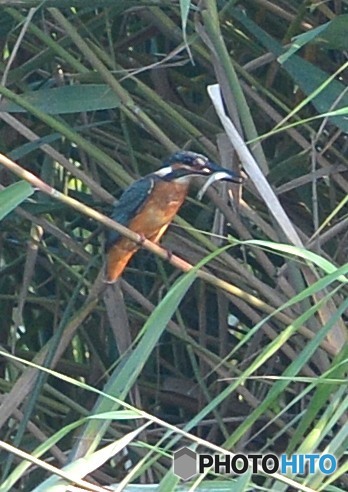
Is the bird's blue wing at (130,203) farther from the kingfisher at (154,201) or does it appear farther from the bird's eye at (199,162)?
the bird's eye at (199,162)

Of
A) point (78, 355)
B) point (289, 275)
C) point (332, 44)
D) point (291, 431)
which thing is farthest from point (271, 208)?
point (78, 355)

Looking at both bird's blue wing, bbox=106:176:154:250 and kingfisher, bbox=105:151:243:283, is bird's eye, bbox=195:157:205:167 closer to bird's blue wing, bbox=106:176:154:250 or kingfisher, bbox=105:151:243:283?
kingfisher, bbox=105:151:243:283

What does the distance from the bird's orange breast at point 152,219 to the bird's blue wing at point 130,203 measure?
0.04 ft

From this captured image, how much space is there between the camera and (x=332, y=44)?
1555 millimetres

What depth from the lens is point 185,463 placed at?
113 centimetres

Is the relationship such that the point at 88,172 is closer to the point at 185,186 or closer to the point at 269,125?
the point at 185,186

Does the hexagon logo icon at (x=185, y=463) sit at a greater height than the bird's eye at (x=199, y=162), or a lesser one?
lesser

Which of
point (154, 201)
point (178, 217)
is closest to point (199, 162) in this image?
point (178, 217)

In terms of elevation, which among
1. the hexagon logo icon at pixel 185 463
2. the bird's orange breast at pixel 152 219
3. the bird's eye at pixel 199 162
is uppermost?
the bird's eye at pixel 199 162

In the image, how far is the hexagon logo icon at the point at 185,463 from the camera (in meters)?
1.10

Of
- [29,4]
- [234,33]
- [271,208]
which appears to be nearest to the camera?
[271,208]

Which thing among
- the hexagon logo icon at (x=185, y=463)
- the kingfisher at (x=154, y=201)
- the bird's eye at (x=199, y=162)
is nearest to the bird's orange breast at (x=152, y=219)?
the kingfisher at (x=154, y=201)

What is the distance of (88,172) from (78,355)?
1.48ft

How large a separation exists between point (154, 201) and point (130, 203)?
0.36 ft
